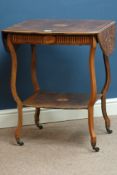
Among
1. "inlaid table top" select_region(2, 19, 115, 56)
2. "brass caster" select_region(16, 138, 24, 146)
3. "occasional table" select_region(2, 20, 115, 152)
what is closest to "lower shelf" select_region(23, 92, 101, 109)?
"occasional table" select_region(2, 20, 115, 152)

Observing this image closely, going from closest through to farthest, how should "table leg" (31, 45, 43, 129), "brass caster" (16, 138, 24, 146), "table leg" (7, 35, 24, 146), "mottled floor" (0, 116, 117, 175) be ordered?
"mottled floor" (0, 116, 117, 175) → "table leg" (7, 35, 24, 146) → "brass caster" (16, 138, 24, 146) → "table leg" (31, 45, 43, 129)

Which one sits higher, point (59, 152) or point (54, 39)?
point (54, 39)

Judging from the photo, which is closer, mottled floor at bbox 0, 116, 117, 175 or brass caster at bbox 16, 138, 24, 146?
mottled floor at bbox 0, 116, 117, 175

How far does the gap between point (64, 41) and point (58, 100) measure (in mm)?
443

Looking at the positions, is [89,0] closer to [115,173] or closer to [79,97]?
[79,97]

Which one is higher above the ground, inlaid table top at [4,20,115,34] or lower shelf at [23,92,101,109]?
inlaid table top at [4,20,115,34]

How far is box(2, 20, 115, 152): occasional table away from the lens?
2070 millimetres

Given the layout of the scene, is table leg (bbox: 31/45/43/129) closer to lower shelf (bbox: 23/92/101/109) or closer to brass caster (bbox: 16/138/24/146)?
lower shelf (bbox: 23/92/101/109)

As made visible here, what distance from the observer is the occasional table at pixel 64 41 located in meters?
2.07

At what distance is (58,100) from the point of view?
238 cm

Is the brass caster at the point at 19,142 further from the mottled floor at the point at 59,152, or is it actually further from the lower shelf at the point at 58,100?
the lower shelf at the point at 58,100

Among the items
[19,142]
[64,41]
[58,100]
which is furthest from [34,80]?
→ [64,41]

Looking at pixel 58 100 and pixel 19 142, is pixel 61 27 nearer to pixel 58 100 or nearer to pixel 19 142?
pixel 58 100

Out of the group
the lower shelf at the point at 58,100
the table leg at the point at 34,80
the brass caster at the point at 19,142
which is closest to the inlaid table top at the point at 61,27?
the table leg at the point at 34,80
